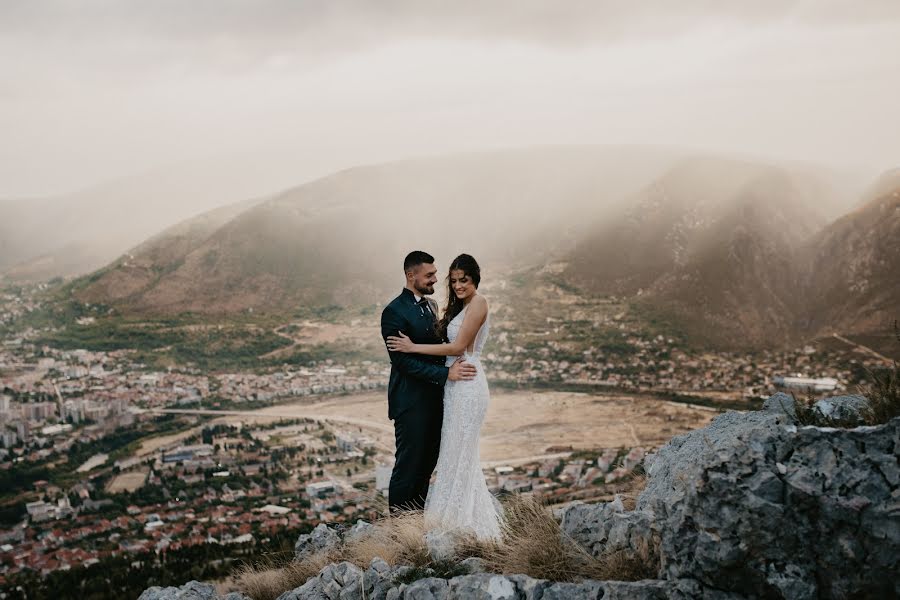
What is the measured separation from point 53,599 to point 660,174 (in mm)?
54959

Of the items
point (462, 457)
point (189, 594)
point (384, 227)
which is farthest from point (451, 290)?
point (384, 227)

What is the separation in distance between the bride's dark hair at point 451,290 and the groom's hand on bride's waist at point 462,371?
0.89ft

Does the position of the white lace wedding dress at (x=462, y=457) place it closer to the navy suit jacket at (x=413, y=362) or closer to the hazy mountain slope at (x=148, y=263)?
the navy suit jacket at (x=413, y=362)

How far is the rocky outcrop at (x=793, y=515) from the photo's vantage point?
3037mm

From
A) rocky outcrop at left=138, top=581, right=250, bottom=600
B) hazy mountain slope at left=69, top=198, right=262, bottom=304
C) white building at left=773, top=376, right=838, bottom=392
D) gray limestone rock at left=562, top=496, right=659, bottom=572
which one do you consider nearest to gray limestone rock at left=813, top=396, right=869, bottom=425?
gray limestone rock at left=562, top=496, right=659, bottom=572

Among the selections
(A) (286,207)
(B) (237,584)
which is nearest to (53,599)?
(B) (237,584)

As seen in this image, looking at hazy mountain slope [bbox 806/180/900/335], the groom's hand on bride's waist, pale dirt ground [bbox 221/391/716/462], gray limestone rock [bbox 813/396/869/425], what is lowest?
pale dirt ground [bbox 221/391/716/462]

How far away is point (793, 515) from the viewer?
10.4 feet

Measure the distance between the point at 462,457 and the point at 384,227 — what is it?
205 feet

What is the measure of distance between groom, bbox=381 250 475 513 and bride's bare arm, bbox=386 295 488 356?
0.10m

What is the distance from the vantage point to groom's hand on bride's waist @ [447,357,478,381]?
5.43 meters

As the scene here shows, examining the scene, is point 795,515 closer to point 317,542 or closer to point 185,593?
point 185,593

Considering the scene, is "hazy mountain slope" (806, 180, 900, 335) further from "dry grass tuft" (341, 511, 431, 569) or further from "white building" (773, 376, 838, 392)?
"dry grass tuft" (341, 511, 431, 569)

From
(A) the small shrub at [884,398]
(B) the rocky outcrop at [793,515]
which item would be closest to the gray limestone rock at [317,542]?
(B) the rocky outcrop at [793,515]
